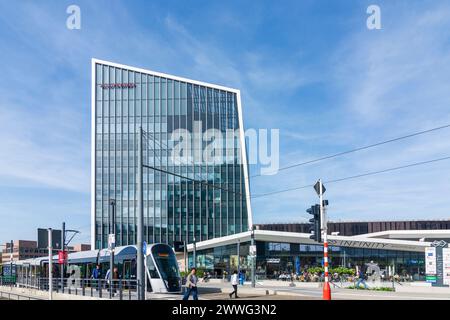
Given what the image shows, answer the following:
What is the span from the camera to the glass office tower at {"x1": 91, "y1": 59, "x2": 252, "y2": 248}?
92.1 m

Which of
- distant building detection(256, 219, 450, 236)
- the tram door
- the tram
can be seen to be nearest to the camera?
the tram

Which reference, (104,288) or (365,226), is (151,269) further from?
(365,226)

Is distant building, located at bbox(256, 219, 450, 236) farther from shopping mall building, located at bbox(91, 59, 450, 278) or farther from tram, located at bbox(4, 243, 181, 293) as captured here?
tram, located at bbox(4, 243, 181, 293)

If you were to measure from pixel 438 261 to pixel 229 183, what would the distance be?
186ft

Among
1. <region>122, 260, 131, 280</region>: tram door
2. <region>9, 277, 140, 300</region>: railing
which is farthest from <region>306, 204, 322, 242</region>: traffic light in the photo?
<region>122, 260, 131, 280</region>: tram door

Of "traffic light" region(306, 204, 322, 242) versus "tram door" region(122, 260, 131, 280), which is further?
"tram door" region(122, 260, 131, 280)

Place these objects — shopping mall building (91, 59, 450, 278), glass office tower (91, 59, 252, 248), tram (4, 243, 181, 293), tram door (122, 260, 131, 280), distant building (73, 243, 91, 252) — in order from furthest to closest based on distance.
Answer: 1. distant building (73, 243, 91, 252)
2. glass office tower (91, 59, 252, 248)
3. shopping mall building (91, 59, 450, 278)
4. tram door (122, 260, 131, 280)
5. tram (4, 243, 181, 293)

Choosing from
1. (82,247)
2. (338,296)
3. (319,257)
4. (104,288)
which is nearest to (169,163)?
(319,257)

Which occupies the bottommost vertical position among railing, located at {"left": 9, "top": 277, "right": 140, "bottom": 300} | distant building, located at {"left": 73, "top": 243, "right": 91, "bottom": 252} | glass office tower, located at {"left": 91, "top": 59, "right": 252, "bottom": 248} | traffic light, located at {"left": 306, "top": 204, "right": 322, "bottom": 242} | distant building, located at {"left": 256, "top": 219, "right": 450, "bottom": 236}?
distant building, located at {"left": 73, "top": 243, "right": 91, "bottom": 252}

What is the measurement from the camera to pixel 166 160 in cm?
9375

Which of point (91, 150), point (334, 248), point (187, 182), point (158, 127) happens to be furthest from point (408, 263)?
point (91, 150)

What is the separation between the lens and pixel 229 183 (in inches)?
3610
